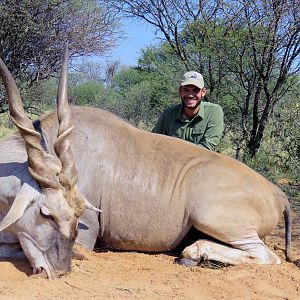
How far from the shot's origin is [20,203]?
3279 millimetres

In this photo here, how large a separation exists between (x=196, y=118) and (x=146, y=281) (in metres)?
2.30

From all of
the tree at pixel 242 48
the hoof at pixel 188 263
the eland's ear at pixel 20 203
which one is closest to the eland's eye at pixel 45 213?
the eland's ear at pixel 20 203

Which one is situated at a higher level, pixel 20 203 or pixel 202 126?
pixel 202 126

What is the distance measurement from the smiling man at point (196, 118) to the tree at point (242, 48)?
2698 millimetres

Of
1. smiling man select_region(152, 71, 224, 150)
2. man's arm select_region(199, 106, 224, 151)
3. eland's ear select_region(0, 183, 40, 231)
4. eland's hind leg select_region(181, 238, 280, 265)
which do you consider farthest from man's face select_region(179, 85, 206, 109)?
eland's ear select_region(0, 183, 40, 231)

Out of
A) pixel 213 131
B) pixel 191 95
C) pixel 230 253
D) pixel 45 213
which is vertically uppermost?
pixel 191 95

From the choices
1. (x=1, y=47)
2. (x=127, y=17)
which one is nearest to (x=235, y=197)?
(x=127, y=17)

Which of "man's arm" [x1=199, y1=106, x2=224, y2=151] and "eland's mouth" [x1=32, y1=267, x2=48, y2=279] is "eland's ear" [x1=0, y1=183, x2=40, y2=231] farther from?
"man's arm" [x1=199, y1=106, x2=224, y2=151]

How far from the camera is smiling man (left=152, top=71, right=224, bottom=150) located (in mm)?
5176

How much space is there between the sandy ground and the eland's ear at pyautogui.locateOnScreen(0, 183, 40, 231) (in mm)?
337

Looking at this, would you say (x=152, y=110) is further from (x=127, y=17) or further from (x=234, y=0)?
(x=234, y=0)

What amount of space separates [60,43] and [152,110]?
3.06 meters

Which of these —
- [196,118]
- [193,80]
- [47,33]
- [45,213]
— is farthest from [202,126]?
[47,33]

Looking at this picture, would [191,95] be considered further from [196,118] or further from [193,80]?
[196,118]
